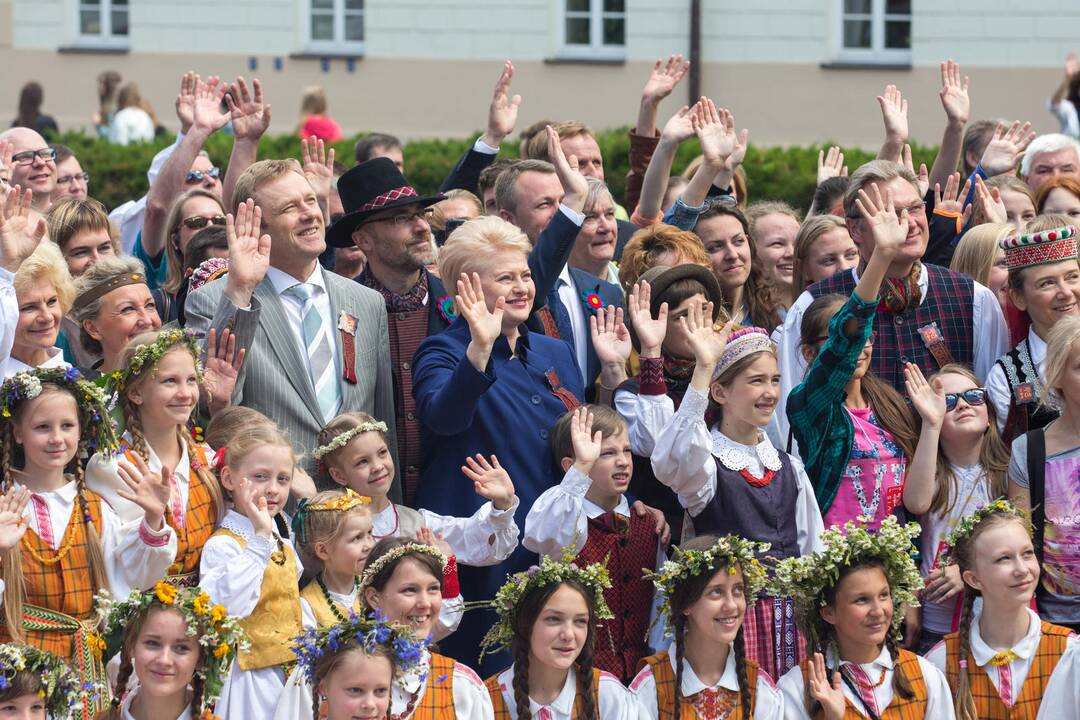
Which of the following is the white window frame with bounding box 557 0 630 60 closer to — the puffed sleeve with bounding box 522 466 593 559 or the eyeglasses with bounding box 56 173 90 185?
the eyeglasses with bounding box 56 173 90 185

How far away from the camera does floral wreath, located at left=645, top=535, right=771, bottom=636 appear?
245 inches

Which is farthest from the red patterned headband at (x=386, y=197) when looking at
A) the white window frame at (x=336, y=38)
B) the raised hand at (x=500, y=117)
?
the white window frame at (x=336, y=38)

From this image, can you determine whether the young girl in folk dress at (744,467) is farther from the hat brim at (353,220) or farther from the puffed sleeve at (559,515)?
the hat brim at (353,220)

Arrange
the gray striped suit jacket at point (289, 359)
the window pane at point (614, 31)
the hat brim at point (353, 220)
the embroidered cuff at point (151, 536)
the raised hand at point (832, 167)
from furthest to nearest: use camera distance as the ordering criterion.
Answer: the window pane at point (614, 31) < the raised hand at point (832, 167) < the hat brim at point (353, 220) < the gray striped suit jacket at point (289, 359) < the embroidered cuff at point (151, 536)

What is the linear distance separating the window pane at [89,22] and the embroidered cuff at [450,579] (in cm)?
1659

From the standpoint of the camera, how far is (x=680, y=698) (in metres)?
6.25

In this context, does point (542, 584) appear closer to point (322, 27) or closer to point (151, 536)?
point (151, 536)

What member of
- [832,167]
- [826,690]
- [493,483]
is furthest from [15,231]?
[832,167]

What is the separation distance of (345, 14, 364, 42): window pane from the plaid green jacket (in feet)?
49.9

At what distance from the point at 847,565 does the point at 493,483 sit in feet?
4.26

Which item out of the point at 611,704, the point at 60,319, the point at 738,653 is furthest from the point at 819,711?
the point at 60,319

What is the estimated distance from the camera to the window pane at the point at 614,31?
2062 centimetres

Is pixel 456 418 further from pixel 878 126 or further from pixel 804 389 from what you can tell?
pixel 878 126

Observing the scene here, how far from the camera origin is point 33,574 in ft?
19.2
